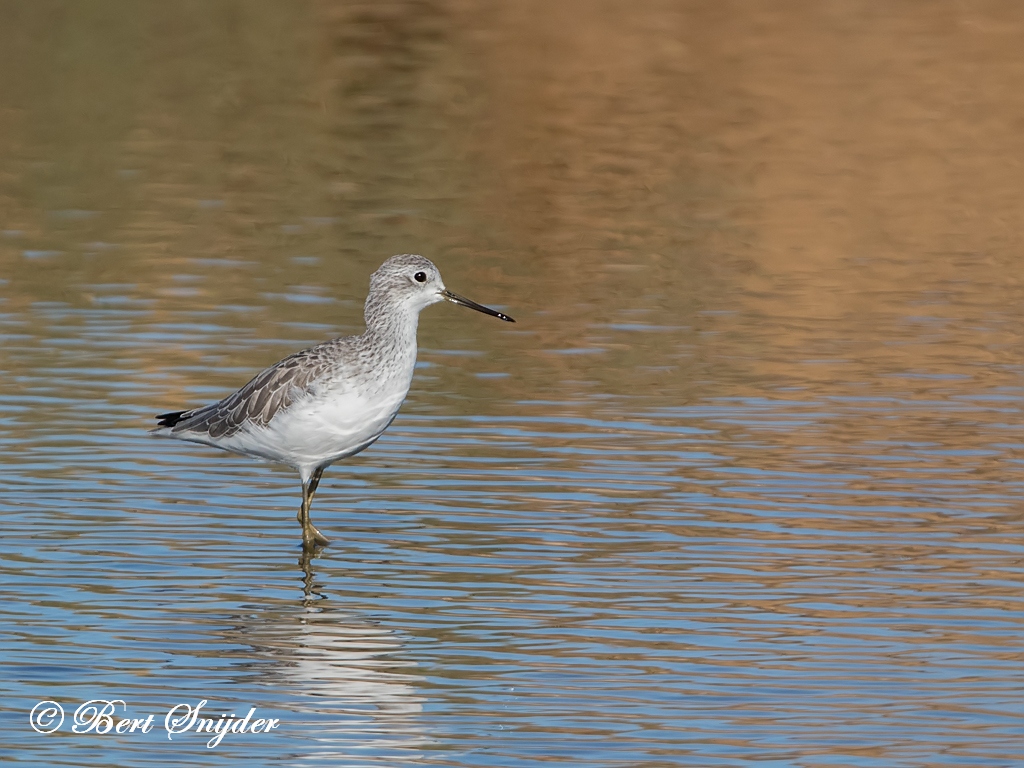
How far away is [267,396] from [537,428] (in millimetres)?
2804

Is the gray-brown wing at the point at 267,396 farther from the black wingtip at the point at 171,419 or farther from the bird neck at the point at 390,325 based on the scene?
the bird neck at the point at 390,325

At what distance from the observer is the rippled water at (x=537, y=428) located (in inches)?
367

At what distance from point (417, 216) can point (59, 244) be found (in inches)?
159

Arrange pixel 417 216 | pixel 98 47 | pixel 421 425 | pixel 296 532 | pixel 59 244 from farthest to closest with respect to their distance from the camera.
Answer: pixel 98 47 < pixel 417 216 < pixel 59 244 < pixel 421 425 < pixel 296 532

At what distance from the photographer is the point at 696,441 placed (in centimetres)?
1405

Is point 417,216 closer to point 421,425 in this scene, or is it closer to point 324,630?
point 421,425

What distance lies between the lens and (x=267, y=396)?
39.6ft

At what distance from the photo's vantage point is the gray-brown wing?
11922 millimetres

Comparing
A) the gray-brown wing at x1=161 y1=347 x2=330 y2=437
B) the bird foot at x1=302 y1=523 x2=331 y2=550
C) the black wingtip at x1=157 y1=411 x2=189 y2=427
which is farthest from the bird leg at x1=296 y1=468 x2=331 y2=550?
the black wingtip at x1=157 y1=411 x2=189 y2=427

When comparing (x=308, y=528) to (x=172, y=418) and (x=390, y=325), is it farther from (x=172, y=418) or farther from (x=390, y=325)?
(x=172, y=418)

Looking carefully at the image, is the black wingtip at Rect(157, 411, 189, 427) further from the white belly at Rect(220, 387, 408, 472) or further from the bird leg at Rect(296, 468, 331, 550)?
the bird leg at Rect(296, 468, 331, 550)

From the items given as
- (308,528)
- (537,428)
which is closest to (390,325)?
(308,528)

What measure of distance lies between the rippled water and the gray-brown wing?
0.55 m

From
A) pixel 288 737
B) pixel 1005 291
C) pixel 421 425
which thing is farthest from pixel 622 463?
pixel 1005 291
